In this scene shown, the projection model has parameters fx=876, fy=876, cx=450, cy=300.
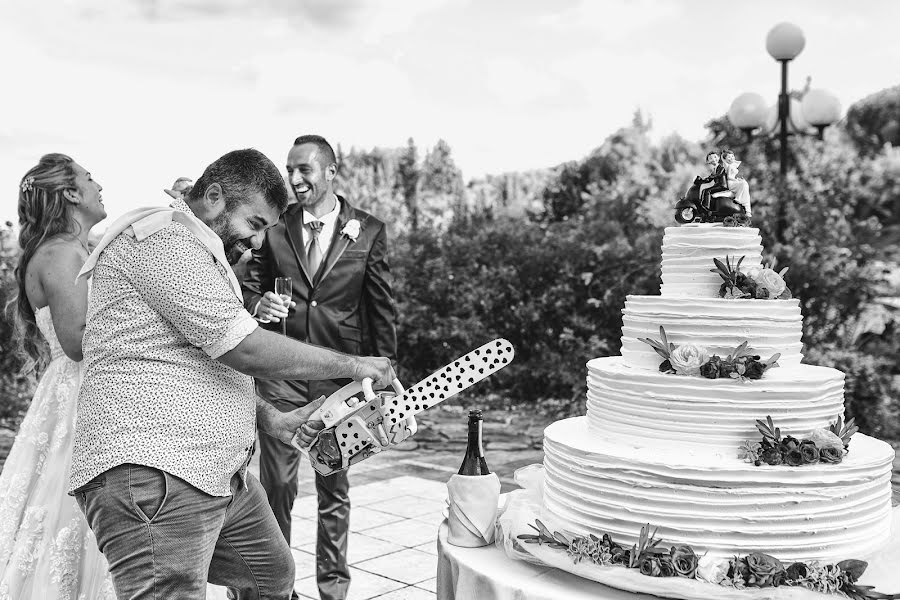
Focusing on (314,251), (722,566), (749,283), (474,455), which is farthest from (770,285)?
(314,251)

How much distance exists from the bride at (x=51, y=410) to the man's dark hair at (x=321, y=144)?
110cm

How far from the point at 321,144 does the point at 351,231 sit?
49 cm

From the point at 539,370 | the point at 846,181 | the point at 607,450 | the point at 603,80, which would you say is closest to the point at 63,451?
the point at 607,450

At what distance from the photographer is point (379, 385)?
2.73 meters

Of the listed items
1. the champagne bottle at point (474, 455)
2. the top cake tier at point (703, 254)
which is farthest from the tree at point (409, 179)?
the champagne bottle at point (474, 455)

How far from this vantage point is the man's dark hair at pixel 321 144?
449cm

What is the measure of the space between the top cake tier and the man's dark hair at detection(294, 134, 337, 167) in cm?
212

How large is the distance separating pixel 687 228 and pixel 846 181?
795 centimetres

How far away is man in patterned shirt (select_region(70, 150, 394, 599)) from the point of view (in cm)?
237

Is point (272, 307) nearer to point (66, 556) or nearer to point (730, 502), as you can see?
point (66, 556)

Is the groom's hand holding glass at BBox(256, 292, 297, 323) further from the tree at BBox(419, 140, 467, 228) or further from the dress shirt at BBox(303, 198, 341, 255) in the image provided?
the tree at BBox(419, 140, 467, 228)

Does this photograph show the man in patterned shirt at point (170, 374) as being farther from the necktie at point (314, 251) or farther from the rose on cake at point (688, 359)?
the necktie at point (314, 251)

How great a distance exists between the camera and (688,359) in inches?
104

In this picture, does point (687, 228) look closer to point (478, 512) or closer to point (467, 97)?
point (478, 512)
